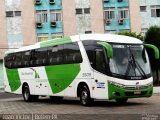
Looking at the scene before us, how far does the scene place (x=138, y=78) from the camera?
19.7m

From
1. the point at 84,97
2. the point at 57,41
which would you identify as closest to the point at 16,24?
the point at 57,41

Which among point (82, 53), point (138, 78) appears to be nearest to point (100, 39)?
point (82, 53)

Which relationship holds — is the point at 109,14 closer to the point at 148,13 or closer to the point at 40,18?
the point at 148,13

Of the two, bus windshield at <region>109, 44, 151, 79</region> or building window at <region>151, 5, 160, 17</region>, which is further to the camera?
building window at <region>151, 5, 160, 17</region>

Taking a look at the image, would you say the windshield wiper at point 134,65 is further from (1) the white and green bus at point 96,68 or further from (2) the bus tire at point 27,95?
(2) the bus tire at point 27,95

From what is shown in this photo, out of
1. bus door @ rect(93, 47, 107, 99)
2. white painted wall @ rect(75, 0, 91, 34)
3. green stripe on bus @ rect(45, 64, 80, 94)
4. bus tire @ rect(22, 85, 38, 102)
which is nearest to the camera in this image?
bus door @ rect(93, 47, 107, 99)

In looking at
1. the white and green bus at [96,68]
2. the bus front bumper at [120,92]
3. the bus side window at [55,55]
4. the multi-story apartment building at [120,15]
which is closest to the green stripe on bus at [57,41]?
the white and green bus at [96,68]

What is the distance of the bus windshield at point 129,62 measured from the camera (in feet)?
64.0

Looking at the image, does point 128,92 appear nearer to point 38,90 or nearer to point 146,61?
point 146,61

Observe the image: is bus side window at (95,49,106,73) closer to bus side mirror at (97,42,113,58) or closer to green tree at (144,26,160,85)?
bus side mirror at (97,42,113,58)

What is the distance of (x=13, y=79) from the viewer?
2914 centimetres

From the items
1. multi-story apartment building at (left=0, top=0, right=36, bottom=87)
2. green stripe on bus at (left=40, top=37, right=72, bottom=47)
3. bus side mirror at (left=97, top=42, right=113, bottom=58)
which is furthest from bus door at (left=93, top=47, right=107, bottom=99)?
multi-story apartment building at (left=0, top=0, right=36, bottom=87)

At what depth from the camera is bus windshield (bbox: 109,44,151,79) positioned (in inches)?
768

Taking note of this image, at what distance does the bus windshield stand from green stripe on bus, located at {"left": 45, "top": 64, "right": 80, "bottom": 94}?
2266 millimetres
